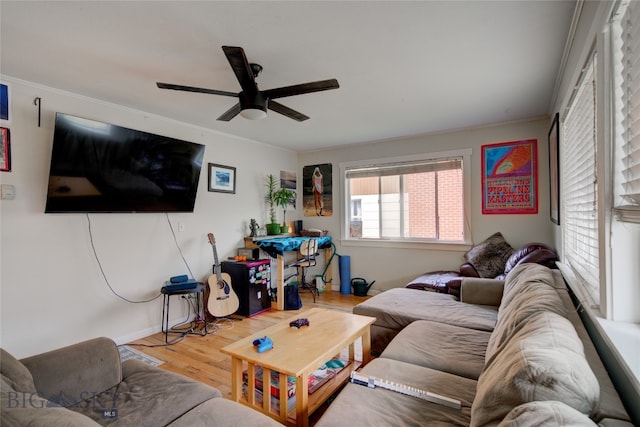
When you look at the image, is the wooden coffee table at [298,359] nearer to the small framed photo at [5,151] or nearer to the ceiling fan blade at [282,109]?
the ceiling fan blade at [282,109]

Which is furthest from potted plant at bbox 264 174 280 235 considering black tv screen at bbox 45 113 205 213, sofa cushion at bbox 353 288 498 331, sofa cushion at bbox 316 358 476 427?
sofa cushion at bbox 316 358 476 427

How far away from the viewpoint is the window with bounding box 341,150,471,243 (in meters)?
4.23

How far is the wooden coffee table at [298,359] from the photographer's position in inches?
63.7

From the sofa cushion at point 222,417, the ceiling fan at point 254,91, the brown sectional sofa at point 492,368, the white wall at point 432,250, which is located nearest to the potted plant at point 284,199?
the white wall at point 432,250

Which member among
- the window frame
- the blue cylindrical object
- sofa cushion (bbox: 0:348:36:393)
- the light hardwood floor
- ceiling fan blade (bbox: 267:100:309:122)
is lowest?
the light hardwood floor

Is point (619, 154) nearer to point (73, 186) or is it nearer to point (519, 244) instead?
point (519, 244)

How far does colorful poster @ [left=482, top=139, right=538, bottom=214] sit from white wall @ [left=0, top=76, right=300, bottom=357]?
3.61 metres

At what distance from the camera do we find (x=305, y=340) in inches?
77.6

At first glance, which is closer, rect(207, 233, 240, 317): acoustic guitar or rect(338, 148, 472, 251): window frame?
rect(207, 233, 240, 317): acoustic guitar

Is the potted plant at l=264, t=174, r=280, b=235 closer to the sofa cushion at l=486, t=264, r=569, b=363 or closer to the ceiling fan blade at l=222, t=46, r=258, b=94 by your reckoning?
the ceiling fan blade at l=222, t=46, r=258, b=94

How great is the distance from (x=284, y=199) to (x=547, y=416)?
Result: 176 inches

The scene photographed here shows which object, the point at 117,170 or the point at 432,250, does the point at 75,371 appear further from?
the point at 432,250

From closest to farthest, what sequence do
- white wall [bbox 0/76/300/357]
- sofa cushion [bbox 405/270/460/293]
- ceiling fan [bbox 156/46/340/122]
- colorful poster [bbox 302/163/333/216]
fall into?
ceiling fan [bbox 156/46/340/122]
white wall [bbox 0/76/300/357]
sofa cushion [bbox 405/270/460/293]
colorful poster [bbox 302/163/333/216]

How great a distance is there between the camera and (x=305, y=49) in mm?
2117
